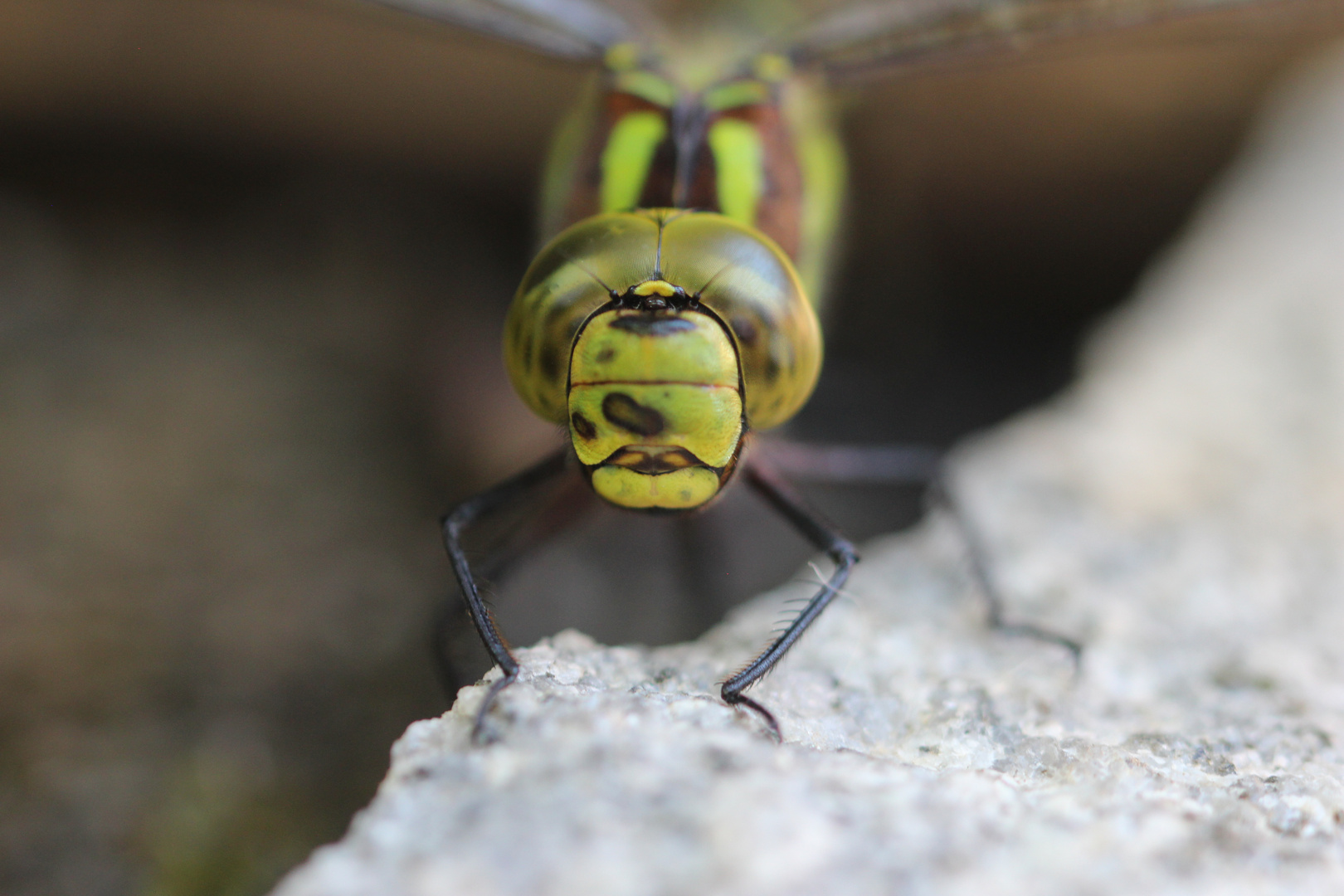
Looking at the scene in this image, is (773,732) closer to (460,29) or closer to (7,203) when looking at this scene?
(460,29)

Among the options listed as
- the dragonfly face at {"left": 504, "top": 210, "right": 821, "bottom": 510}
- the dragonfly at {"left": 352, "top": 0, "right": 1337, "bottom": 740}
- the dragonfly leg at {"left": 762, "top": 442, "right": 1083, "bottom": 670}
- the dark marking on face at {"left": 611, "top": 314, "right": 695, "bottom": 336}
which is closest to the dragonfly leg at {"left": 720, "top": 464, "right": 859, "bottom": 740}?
the dragonfly at {"left": 352, "top": 0, "right": 1337, "bottom": 740}

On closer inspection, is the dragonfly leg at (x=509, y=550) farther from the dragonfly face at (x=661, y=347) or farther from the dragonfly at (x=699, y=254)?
the dragonfly face at (x=661, y=347)

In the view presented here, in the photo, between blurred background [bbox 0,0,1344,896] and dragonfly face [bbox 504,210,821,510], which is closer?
dragonfly face [bbox 504,210,821,510]

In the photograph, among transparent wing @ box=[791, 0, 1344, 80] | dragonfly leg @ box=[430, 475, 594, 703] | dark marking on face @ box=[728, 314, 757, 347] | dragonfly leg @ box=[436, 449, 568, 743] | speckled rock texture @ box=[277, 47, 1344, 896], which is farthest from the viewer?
transparent wing @ box=[791, 0, 1344, 80]

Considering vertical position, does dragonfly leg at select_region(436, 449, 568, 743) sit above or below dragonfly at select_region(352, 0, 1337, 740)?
below

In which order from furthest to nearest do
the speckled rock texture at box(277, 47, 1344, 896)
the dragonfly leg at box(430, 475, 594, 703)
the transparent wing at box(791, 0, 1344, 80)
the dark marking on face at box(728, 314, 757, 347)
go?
the transparent wing at box(791, 0, 1344, 80), the dragonfly leg at box(430, 475, 594, 703), the dark marking on face at box(728, 314, 757, 347), the speckled rock texture at box(277, 47, 1344, 896)

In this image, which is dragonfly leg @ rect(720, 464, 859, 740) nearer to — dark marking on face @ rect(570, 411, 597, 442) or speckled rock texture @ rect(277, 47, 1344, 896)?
speckled rock texture @ rect(277, 47, 1344, 896)

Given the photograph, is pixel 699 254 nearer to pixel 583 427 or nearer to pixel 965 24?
pixel 583 427
